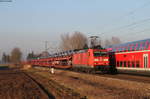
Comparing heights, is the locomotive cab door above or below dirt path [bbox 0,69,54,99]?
above

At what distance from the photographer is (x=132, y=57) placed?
2962 cm

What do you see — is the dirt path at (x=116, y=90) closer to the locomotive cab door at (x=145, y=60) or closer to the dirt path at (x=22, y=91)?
the dirt path at (x=22, y=91)

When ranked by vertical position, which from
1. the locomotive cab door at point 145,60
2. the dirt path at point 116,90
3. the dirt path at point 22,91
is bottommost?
the dirt path at point 22,91

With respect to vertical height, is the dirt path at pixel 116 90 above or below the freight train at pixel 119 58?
below

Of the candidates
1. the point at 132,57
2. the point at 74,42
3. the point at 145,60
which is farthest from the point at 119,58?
the point at 74,42

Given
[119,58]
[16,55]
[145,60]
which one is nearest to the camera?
[145,60]

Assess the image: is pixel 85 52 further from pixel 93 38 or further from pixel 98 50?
pixel 93 38

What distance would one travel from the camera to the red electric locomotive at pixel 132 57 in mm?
26641

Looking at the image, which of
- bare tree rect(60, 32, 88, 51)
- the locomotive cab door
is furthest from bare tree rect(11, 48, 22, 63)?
the locomotive cab door

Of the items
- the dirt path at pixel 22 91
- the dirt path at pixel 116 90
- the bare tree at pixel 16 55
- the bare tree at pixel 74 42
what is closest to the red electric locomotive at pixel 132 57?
the dirt path at pixel 116 90

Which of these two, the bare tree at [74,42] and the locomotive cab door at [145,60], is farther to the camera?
the bare tree at [74,42]

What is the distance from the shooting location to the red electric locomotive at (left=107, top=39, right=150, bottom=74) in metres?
26.6

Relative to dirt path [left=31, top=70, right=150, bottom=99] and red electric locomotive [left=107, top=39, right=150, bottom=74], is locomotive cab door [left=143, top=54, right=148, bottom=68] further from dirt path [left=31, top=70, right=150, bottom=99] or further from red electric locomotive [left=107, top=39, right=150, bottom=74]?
dirt path [left=31, top=70, right=150, bottom=99]

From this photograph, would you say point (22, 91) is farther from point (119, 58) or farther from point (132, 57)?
point (119, 58)
